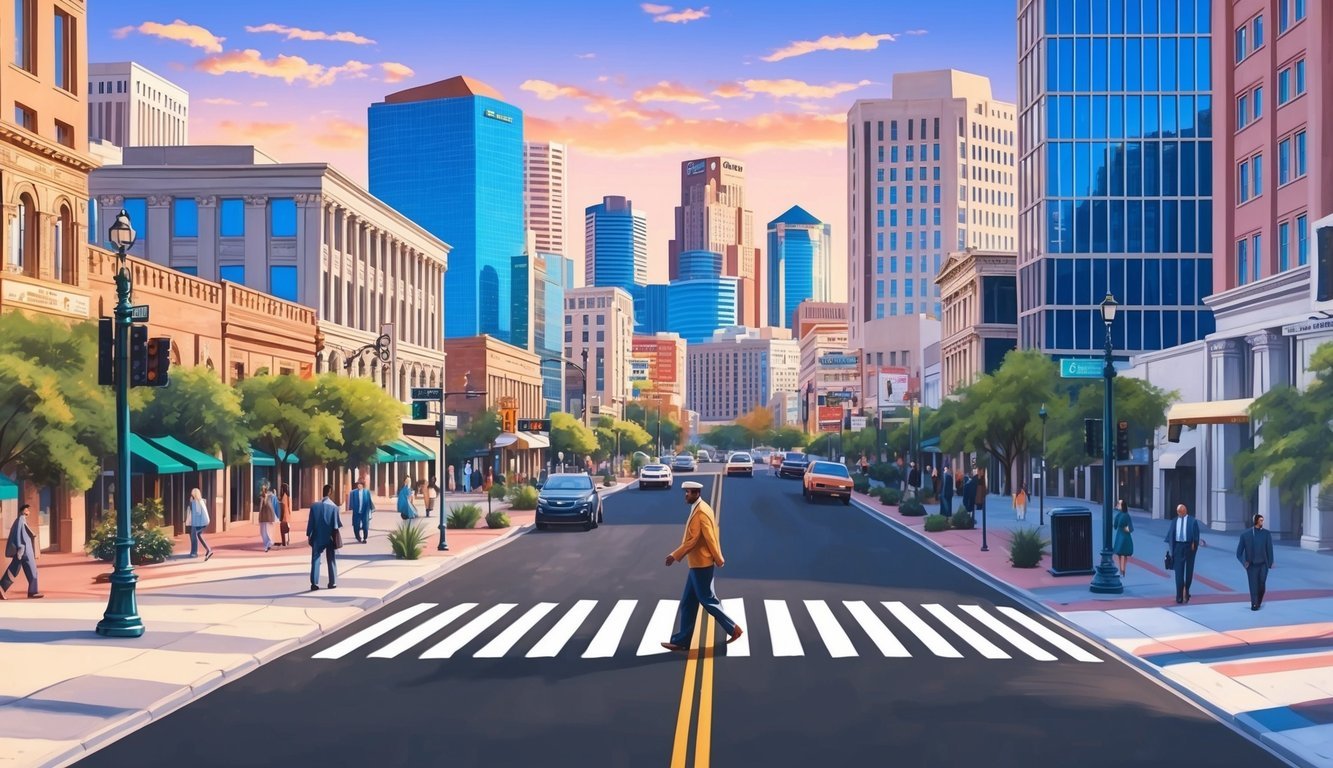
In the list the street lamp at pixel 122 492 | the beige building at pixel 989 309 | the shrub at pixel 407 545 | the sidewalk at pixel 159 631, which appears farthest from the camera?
the beige building at pixel 989 309

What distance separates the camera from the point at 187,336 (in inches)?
1774

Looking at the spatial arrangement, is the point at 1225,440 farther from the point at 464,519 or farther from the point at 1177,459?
the point at 464,519

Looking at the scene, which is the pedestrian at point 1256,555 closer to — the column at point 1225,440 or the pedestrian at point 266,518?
the column at point 1225,440

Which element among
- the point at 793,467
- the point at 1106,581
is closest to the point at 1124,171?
the point at 793,467

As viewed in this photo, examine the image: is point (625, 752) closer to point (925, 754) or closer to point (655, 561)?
point (925, 754)

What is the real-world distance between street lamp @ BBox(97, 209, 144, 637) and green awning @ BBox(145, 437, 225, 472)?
16578 millimetres

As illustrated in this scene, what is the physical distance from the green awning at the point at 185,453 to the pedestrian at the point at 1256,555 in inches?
1034

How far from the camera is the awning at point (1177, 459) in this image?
159 feet

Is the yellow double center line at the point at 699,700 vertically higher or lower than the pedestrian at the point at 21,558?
lower

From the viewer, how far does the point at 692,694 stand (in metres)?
14.8

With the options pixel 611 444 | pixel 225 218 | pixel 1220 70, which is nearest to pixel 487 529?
pixel 1220 70

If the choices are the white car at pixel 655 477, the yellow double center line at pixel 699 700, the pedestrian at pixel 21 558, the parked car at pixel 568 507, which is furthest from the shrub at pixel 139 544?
the white car at pixel 655 477

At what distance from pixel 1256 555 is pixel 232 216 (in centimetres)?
5908

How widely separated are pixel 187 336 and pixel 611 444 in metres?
86.2
